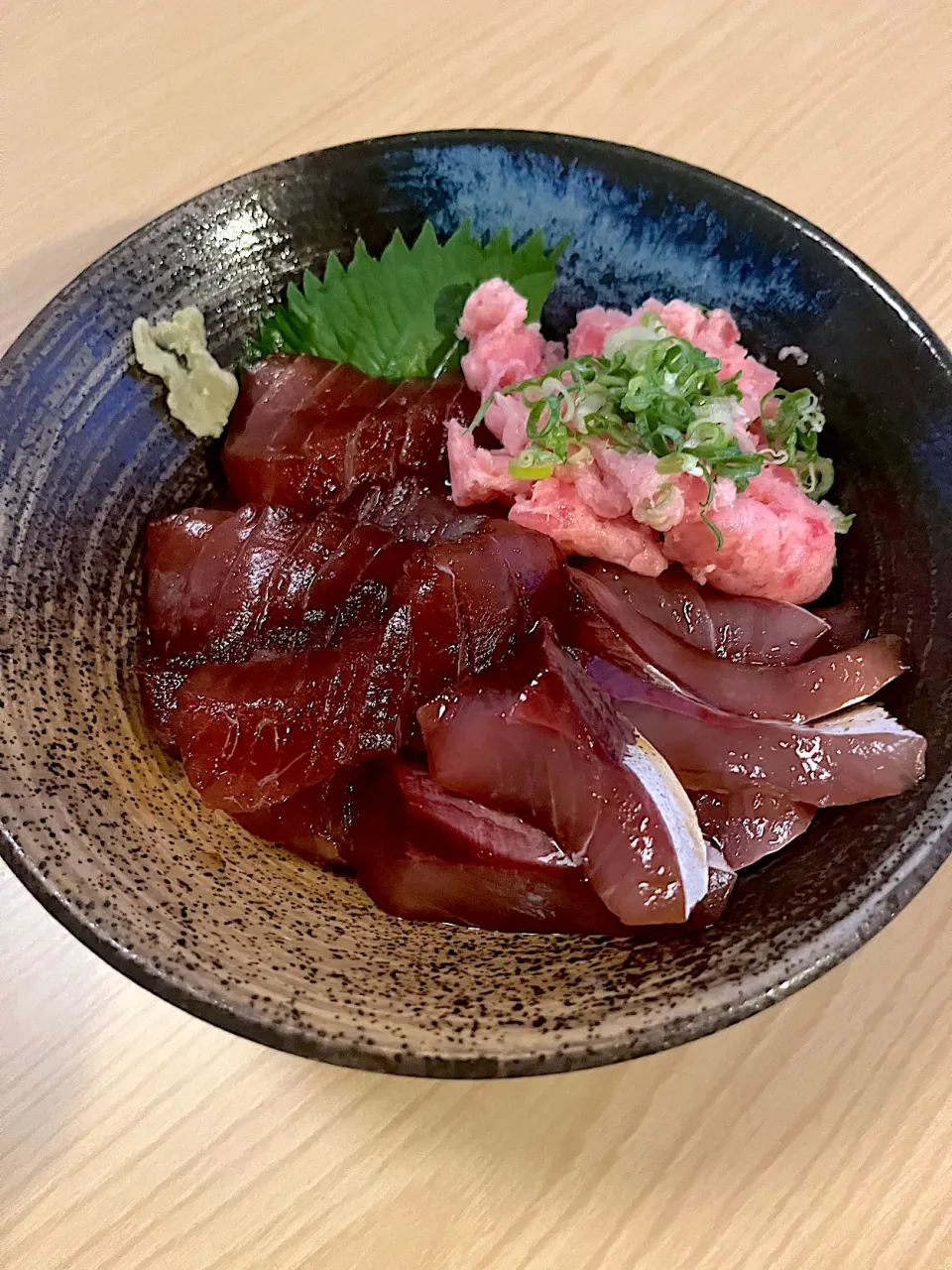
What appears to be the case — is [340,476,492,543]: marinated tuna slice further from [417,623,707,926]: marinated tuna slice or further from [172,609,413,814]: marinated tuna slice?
[417,623,707,926]: marinated tuna slice

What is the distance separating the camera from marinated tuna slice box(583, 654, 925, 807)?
1382 millimetres

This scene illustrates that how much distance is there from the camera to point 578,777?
4.34 ft

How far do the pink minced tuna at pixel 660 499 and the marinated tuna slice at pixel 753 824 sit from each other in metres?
0.42

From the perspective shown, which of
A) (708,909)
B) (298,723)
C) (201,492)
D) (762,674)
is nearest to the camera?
(708,909)

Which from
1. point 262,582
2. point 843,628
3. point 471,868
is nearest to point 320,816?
point 471,868

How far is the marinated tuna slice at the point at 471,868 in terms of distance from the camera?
1340 millimetres

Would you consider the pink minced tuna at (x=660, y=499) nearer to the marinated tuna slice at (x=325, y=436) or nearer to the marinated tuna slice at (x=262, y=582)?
the marinated tuna slice at (x=325, y=436)

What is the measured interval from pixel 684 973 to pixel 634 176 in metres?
1.48

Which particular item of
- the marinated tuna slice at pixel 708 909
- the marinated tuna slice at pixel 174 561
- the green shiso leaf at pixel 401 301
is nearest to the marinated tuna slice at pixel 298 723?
the marinated tuna slice at pixel 174 561

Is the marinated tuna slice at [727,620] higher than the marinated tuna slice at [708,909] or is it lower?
higher

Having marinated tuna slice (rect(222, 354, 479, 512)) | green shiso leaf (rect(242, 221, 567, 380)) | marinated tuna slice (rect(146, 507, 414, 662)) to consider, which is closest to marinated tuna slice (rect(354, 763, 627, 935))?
marinated tuna slice (rect(146, 507, 414, 662))

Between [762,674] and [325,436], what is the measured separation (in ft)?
3.02

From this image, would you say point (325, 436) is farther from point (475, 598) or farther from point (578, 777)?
point (578, 777)

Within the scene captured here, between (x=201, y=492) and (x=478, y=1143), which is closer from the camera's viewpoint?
(x=478, y=1143)
